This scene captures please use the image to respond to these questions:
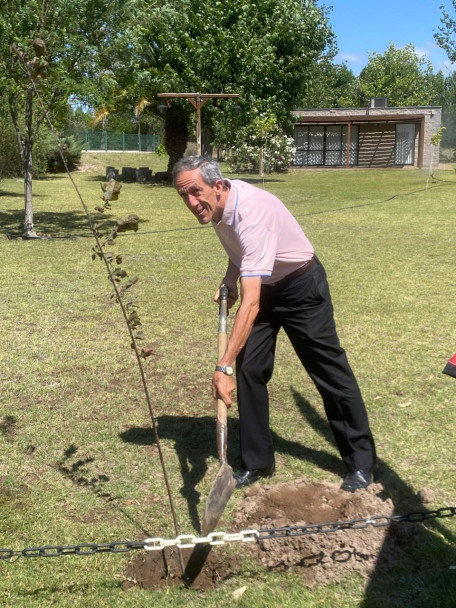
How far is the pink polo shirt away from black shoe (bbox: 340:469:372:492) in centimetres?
116

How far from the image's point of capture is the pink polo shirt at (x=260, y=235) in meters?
3.18

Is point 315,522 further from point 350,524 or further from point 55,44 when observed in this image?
point 55,44

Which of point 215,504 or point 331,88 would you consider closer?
point 215,504

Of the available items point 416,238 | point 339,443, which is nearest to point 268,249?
point 339,443

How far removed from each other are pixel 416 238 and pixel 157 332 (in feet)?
26.4

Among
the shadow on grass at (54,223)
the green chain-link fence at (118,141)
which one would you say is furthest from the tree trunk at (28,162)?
the green chain-link fence at (118,141)

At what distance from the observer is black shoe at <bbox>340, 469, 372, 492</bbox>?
386 centimetres

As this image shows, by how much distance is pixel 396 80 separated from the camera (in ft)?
238

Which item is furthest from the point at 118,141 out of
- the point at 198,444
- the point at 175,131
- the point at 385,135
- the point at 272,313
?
the point at 272,313

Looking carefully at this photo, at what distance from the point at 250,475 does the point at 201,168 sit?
177 cm

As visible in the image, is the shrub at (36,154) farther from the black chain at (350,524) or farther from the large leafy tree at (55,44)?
the black chain at (350,524)

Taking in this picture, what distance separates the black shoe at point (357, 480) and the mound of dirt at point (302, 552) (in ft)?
1.01

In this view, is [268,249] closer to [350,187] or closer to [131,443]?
[131,443]

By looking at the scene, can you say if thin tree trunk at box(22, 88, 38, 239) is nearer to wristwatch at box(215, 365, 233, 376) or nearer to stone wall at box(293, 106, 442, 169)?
wristwatch at box(215, 365, 233, 376)
